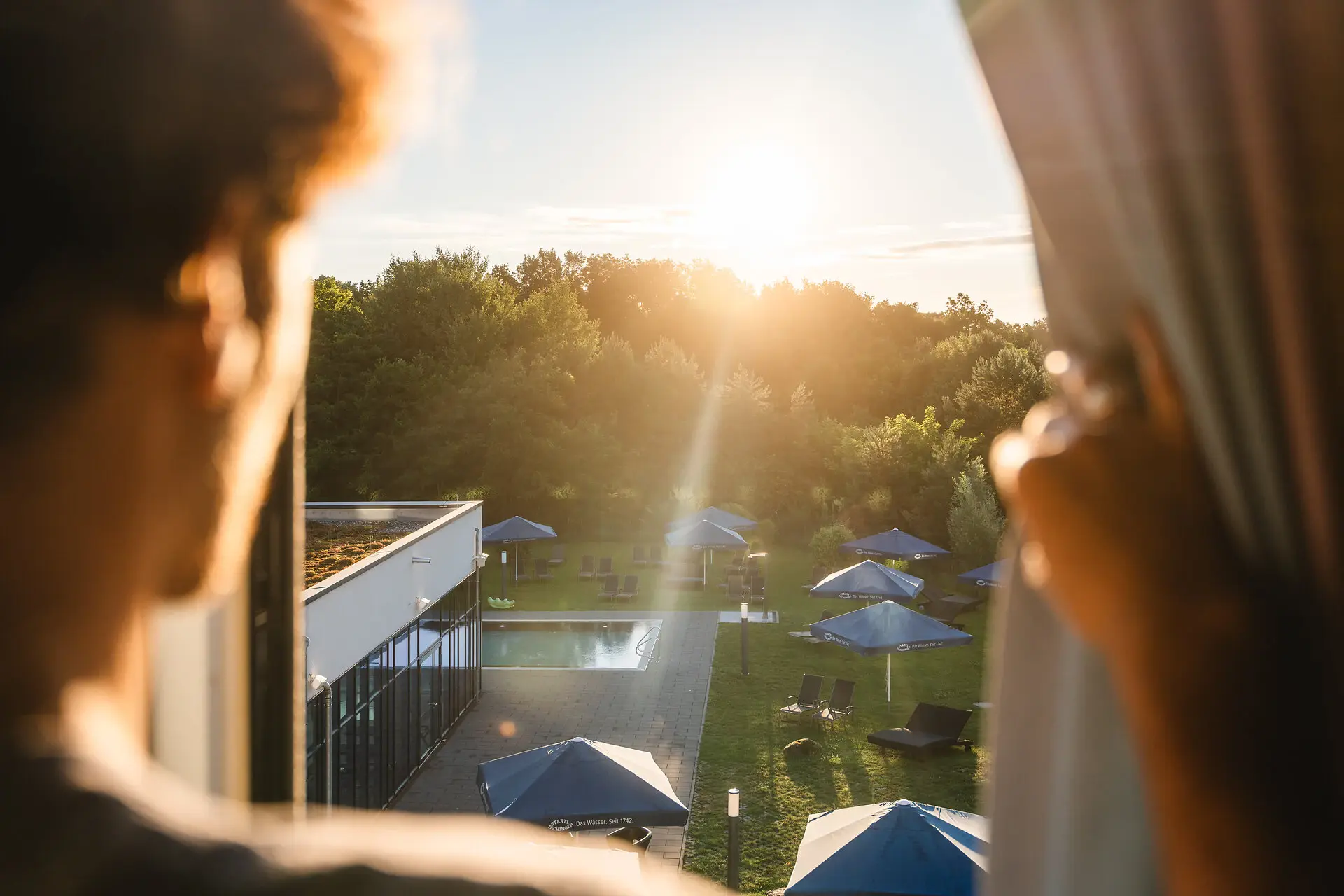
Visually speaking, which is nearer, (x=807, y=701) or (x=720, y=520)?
(x=807, y=701)

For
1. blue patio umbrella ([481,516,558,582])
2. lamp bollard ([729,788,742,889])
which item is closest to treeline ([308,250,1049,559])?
blue patio umbrella ([481,516,558,582])

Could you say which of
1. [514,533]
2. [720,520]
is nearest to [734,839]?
[514,533]

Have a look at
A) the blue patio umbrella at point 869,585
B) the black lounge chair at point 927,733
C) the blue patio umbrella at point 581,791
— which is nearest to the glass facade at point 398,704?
the blue patio umbrella at point 581,791

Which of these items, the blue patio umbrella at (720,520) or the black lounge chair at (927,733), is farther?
the blue patio umbrella at (720,520)

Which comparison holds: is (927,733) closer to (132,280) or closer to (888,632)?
(888,632)

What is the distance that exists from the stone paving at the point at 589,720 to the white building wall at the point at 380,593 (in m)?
2.23

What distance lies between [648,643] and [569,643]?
158cm

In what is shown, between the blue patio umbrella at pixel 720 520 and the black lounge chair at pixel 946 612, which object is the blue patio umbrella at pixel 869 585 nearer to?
the black lounge chair at pixel 946 612

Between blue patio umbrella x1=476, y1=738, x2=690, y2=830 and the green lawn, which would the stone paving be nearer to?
the green lawn

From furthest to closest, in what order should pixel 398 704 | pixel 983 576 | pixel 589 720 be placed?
1. pixel 983 576
2. pixel 589 720
3. pixel 398 704

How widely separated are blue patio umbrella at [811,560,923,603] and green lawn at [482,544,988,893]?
127 centimetres

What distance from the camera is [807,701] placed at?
1577cm

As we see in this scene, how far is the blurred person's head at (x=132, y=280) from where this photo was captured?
601 millimetres

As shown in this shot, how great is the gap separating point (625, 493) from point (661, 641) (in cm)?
1243
